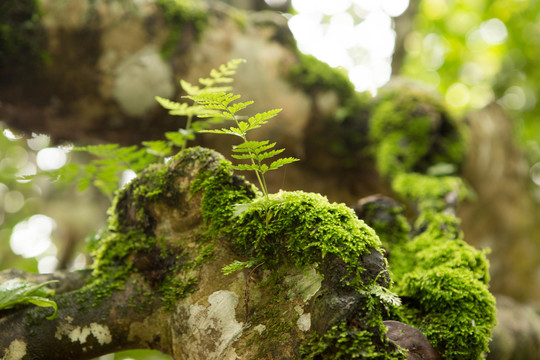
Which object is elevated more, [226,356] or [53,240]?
[226,356]

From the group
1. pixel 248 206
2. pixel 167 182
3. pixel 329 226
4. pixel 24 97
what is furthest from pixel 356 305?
pixel 24 97

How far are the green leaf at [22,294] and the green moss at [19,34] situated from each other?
2354 mm

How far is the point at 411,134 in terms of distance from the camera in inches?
155

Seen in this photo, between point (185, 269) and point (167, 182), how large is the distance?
1.36 ft

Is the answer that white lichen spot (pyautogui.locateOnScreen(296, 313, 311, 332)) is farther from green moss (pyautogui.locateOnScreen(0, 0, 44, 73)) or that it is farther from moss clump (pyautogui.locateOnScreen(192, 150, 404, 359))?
green moss (pyautogui.locateOnScreen(0, 0, 44, 73))

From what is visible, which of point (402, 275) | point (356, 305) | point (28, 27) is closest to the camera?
point (356, 305)

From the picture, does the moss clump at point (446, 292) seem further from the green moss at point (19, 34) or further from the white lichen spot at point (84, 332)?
the green moss at point (19, 34)

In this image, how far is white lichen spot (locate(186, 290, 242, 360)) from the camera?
146 cm

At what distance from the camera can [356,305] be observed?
128 cm

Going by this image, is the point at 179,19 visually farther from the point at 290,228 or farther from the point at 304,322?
the point at 304,322

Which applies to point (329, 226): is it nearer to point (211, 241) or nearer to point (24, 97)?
point (211, 241)

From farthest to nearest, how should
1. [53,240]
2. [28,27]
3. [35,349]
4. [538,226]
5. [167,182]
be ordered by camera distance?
[53,240] < [538,226] < [28,27] < [167,182] < [35,349]

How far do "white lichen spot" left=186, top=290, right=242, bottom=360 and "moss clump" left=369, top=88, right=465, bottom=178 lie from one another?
2.73 meters

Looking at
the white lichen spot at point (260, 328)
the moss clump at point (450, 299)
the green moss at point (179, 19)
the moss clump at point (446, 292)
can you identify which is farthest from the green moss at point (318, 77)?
the white lichen spot at point (260, 328)
